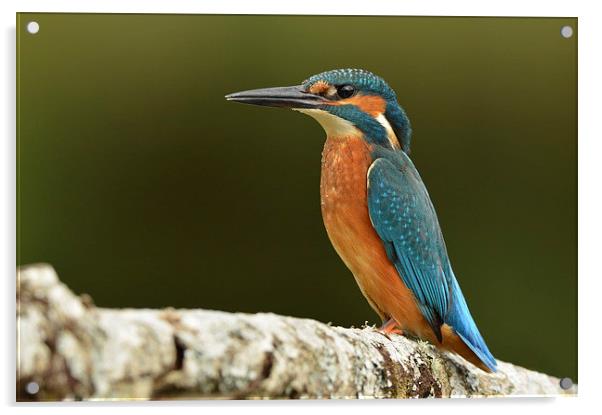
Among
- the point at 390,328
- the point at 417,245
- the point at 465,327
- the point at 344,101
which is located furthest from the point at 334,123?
the point at 465,327

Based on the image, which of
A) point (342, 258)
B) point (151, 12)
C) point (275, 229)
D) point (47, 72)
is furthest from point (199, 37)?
point (342, 258)

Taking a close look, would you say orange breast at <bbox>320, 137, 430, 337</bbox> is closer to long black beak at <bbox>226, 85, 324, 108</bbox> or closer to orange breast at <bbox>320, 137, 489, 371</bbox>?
orange breast at <bbox>320, 137, 489, 371</bbox>

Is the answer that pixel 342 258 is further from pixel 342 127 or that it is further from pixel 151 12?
pixel 151 12

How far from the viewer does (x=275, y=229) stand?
3.15 meters

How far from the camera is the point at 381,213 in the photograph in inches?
118

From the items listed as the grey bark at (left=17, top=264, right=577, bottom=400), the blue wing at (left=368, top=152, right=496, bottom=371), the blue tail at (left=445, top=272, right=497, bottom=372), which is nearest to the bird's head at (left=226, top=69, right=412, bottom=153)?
the blue wing at (left=368, top=152, right=496, bottom=371)

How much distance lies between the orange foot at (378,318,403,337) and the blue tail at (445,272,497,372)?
0.64 ft

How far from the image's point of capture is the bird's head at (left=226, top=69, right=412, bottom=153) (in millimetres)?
3061

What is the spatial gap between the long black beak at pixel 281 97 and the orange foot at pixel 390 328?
35.5 inches

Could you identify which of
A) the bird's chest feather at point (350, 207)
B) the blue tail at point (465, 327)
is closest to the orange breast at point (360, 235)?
the bird's chest feather at point (350, 207)

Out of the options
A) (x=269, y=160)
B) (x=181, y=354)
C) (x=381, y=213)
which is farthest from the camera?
(x=269, y=160)

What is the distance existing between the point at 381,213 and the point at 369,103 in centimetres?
45

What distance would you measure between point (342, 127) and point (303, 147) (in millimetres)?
204
